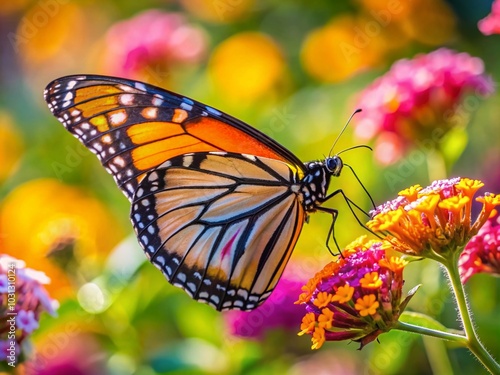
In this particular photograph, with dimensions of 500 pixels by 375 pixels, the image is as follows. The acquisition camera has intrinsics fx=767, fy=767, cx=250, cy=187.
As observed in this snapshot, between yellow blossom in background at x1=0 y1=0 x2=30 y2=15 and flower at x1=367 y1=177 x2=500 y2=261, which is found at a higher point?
yellow blossom in background at x1=0 y1=0 x2=30 y2=15

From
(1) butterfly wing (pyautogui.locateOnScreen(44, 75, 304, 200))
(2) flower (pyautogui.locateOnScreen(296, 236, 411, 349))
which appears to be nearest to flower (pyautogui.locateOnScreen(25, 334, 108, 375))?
(1) butterfly wing (pyautogui.locateOnScreen(44, 75, 304, 200))

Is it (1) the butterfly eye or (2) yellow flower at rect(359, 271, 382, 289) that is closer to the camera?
(2) yellow flower at rect(359, 271, 382, 289)

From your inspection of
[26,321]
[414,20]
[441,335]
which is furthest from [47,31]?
[441,335]

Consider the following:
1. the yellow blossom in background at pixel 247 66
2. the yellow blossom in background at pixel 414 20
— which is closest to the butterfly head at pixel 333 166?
the yellow blossom in background at pixel 247 66

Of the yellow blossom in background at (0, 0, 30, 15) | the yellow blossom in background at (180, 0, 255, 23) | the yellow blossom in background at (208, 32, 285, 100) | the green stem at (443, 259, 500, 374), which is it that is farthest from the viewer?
the yellow blossom in background at (0, 0, 30, 15)

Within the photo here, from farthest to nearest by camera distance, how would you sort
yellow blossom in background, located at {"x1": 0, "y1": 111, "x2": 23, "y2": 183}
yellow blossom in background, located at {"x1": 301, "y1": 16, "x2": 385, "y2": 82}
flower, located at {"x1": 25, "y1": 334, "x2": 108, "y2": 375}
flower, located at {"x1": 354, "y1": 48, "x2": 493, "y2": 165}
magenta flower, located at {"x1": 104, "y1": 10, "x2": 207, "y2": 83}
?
yellow blossom in background, located at {"x1": 0, "y1": 111, "x2": 23, "y2": 183}
yellow blossom in background, located at {"x1": 301, "y1": 16, "x2": 385, "y2": 82}
magenta flower, located at {"x1": 104, "y1": 10, "x2": 207, "y2": 83}
flower, located at {"x1": 25, "y1": 334, "x2": 108, "y2": 375}
flower, located at {"x1": 354, "y1": 48, "x2": 493, "y2": 165}

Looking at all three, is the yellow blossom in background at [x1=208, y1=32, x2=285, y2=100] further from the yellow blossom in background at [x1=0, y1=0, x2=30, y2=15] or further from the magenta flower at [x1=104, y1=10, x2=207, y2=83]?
the yellow blossom in background at [x1=0, y1=0, x2=30, y2=15]

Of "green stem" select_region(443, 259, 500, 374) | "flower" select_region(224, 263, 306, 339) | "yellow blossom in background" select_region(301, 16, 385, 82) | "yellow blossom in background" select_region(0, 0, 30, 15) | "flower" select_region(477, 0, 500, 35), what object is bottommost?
"green stem" select_region(443, 259, 500, 374)
